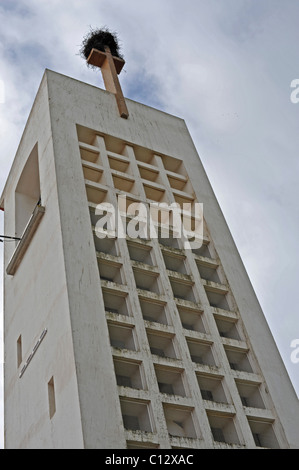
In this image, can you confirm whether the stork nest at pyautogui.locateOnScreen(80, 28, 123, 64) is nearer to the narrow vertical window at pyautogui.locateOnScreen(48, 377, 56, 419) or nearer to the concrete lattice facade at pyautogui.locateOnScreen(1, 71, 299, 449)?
the concrete lattice facade at pyautogui.locateOnScreen(1, 71, 299, 449)

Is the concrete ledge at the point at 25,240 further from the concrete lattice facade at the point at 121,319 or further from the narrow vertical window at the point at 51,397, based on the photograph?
the narrow vertical window at the point at 51,397

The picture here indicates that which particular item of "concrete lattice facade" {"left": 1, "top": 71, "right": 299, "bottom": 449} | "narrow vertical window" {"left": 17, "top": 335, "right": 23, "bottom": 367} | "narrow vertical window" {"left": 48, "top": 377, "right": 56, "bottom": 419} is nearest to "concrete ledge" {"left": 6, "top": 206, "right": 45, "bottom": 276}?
"concrete lattice facade" {"left": 1, "top": 71, "right": 299, "bottom": 449}

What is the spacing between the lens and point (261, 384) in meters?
20.0

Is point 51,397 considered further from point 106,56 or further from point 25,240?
point 106,56

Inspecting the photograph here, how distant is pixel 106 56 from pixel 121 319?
52.9ft

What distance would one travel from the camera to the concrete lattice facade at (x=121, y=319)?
17141mm

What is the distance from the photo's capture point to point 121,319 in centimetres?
1908

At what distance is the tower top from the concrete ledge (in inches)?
343

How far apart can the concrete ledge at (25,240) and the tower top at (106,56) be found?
28.6ft

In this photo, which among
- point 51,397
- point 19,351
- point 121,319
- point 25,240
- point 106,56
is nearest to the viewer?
point 51,397

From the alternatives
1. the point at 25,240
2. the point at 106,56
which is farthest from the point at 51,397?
the point at 106,56

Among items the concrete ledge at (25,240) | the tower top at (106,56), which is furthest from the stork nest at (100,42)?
the concrete ledge at (25,240)
